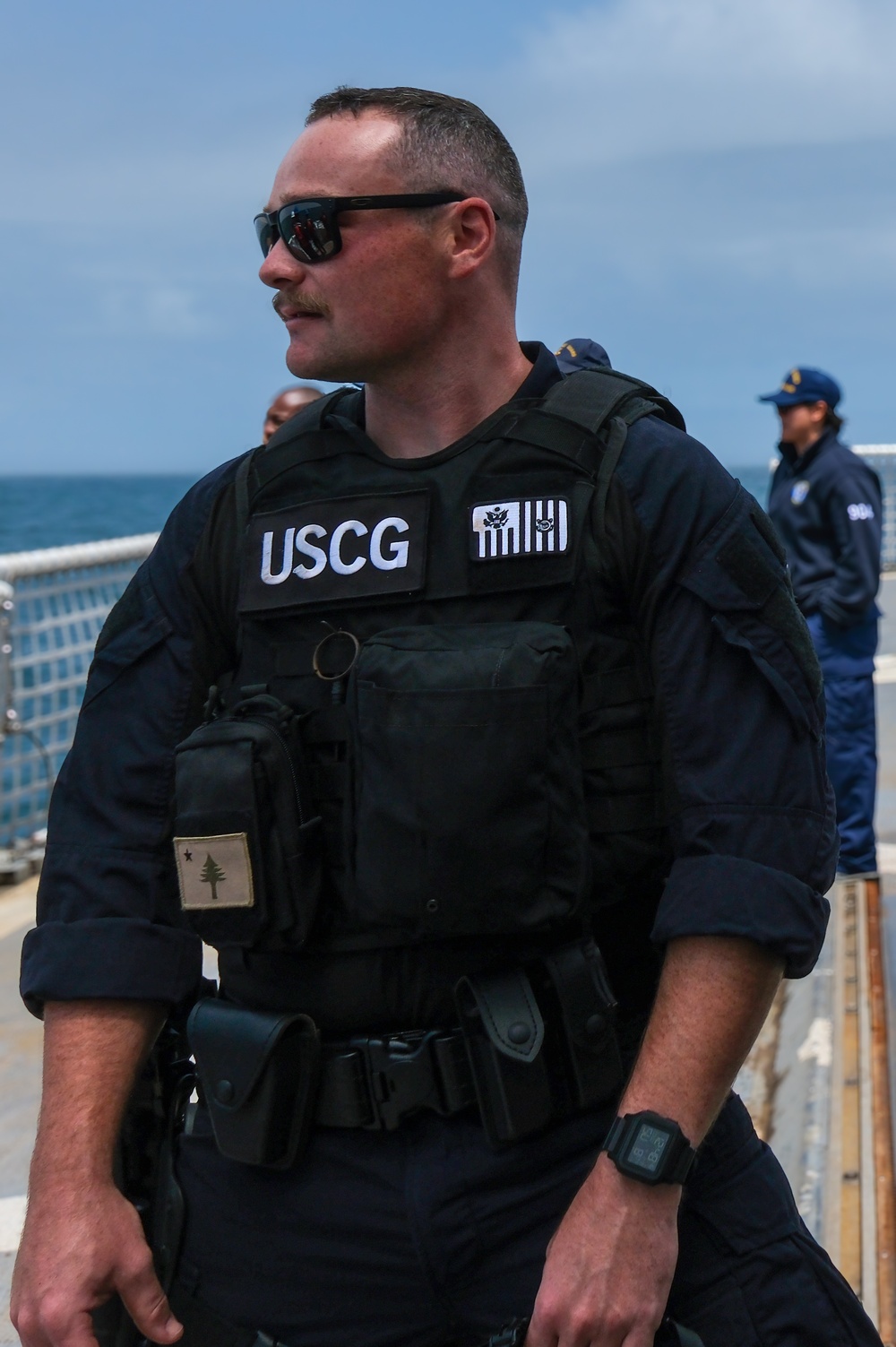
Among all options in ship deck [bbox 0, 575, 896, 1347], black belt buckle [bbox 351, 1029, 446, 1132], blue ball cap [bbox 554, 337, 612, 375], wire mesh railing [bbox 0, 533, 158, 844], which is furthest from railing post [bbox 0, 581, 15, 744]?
black belt buckle [bbox 351, 1029, 446, 1132]

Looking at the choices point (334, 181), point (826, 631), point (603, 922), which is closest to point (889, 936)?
point (826, 631)

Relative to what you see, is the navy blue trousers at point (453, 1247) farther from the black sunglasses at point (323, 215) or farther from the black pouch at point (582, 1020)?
the black sunglasses at point (323, 215)

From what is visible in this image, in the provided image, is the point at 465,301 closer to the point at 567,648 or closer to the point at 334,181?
the point at 334,181

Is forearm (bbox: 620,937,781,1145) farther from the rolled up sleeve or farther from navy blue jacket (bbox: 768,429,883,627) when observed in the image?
navy blue jacket (bbox: 768,429,883,627)

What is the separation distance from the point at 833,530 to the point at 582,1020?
14.6 ft

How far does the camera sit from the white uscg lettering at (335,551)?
1.76 m

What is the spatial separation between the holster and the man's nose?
2.80 ft

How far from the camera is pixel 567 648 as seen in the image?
1643mm

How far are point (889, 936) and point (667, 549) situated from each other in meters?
3.94

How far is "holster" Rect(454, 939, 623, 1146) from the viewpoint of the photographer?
1.62m

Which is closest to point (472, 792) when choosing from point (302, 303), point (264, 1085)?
point (264, 1085)

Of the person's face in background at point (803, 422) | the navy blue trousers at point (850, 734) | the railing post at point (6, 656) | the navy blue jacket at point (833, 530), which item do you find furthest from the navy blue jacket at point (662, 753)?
the railing post at point (6, 656)

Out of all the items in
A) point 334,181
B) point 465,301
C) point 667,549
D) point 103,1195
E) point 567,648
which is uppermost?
point 334,181

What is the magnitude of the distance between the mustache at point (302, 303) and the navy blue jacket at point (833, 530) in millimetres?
4112
